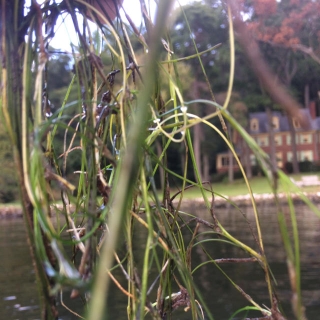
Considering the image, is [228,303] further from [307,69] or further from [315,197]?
[307,69]

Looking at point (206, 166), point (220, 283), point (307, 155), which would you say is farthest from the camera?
point (307, 155)

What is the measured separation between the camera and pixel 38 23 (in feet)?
1.56

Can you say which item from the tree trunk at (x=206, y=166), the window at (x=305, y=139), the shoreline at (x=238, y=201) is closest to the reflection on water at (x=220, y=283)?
the shoreline at (x=238, y=201)

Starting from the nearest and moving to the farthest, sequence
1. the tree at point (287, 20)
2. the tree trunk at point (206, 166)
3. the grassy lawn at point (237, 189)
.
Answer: the tree at point (287, 20) → the grassy lawn at point (237, 189) → the tree trunk at point (206, 166)

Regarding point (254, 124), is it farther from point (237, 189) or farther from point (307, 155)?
point (237, 189)

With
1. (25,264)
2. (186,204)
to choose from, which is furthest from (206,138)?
(25,264)

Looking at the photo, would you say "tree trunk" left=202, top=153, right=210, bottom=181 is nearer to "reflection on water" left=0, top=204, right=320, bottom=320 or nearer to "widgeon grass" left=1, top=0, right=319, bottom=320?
"reflection on water" left=0, top=204, right=320, bottom=320

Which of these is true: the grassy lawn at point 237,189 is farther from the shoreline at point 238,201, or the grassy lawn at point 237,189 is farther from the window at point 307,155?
the window at point 307,155

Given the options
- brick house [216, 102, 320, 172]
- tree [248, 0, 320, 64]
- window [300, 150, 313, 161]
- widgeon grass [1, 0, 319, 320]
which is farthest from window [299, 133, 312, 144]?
Result: widgeon grass [1, 0, 319, 320]

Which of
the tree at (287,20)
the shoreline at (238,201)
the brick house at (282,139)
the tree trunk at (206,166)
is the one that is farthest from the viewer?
the brick house at (282,139)

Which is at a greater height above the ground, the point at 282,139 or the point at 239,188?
the point at 282,139

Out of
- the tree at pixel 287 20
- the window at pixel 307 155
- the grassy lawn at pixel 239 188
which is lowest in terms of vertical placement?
the grassy lawn at pixel 239 188

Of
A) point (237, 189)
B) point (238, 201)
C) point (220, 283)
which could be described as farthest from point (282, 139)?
point (220, 283)

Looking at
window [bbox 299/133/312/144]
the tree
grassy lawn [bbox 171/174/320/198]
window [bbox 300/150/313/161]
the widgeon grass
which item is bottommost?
grassy lawn [bbox 171/174/320/198]
